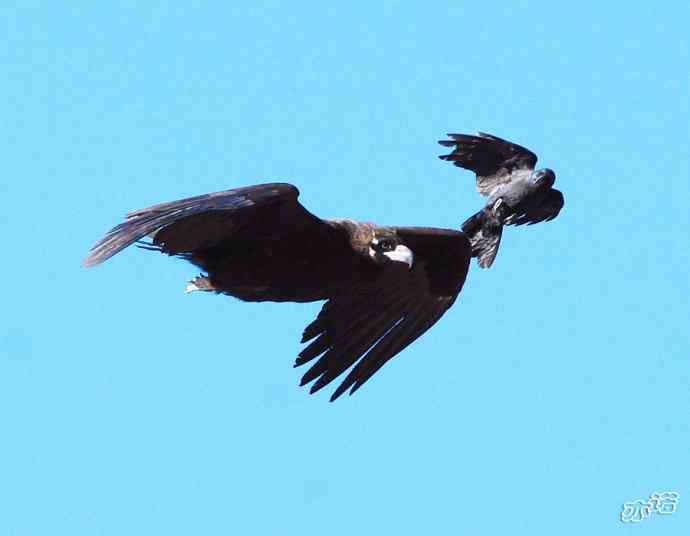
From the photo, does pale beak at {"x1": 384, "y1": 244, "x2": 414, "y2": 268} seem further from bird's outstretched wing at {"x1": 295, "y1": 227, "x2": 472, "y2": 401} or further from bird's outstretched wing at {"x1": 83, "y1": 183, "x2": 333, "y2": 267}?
bird's outstretched wing at {"x1": 83, "y1": 183, "x2": 333, "y2": 267}

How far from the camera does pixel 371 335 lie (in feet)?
44.1

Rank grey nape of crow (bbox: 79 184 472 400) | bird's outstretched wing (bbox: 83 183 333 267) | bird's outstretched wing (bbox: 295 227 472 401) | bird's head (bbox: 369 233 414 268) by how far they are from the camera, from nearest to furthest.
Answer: bird's outstretched wing (bbox: 83 183 333 267)
grey nape of crow (bbox: 79 184 472 400)
bird's head (bbox: 369 233 414 268)
bird's outstretched wing (bbox: 295 227 472 401)

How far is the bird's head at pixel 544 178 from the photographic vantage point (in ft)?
43.7

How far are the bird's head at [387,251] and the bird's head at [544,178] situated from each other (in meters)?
1.02

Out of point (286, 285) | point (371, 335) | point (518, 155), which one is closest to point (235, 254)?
point (286, 285)

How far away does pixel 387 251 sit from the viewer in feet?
42.7

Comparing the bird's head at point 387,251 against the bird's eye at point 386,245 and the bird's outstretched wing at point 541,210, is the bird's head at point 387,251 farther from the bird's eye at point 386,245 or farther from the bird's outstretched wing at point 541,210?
the bird's outstretched wing at point 541,210

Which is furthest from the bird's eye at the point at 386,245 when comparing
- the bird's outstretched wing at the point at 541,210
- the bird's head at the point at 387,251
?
the bird's outstretched wing at the point at 541,210

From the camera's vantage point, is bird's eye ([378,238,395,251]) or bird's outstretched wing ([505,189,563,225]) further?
bird's outstretched wing ([505,189,563,225])

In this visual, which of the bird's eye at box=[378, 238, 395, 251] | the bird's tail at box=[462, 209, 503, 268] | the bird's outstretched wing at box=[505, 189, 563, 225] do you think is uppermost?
the bird's outstretched wing at box=[505, 189, 563, 225]

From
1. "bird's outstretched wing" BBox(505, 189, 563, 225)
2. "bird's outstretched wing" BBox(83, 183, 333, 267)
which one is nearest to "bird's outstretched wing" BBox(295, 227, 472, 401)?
"bird's outstretched wing" BBox(505, 189, 563, 225)

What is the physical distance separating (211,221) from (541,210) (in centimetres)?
246

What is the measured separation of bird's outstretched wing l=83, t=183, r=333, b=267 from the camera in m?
11.3

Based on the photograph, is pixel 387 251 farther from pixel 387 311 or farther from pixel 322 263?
pixel 387 311
